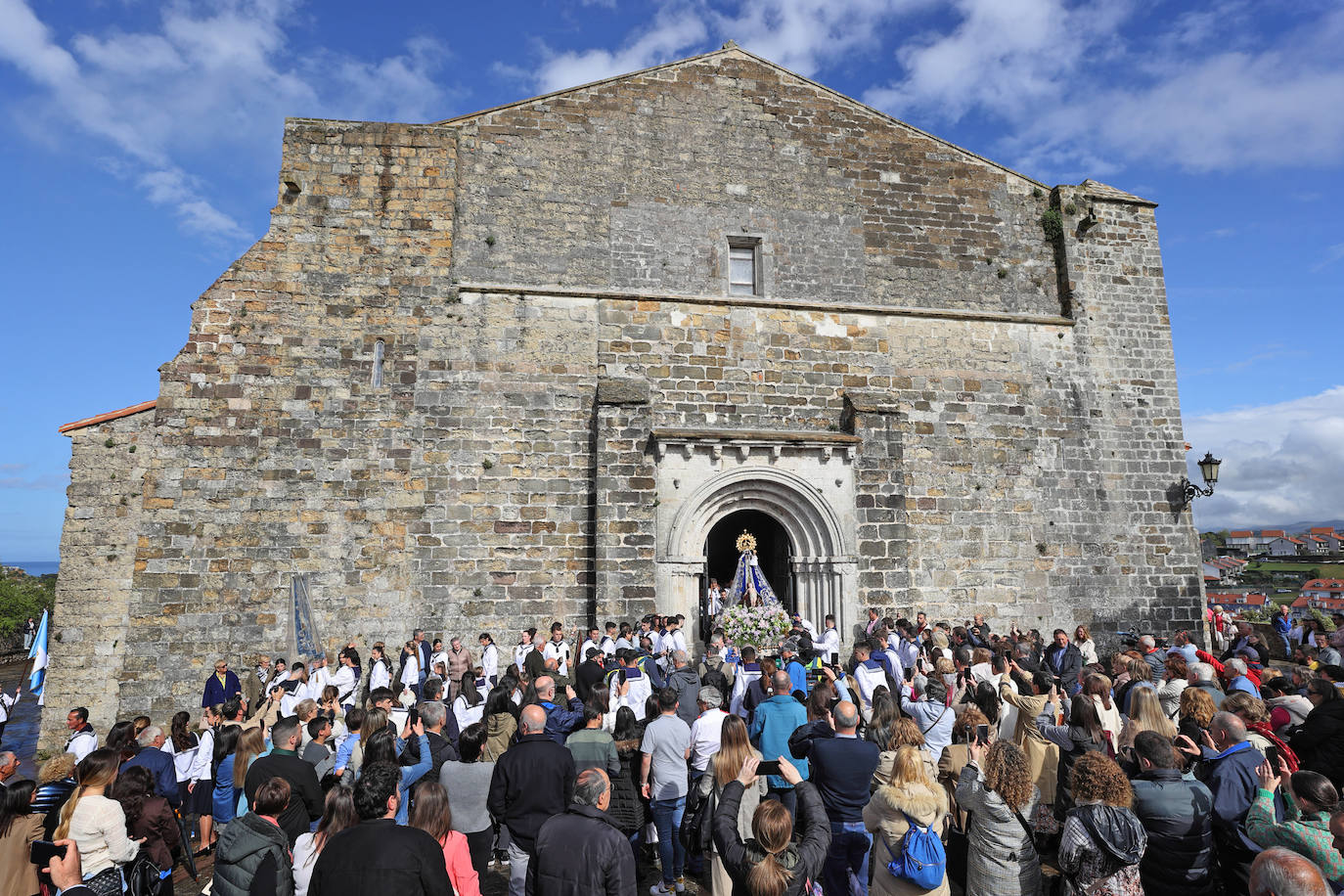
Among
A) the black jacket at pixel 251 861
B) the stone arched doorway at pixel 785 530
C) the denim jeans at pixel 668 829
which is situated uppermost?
the stone arched doorway at pixel 785 530

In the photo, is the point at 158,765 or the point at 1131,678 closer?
the point at 158,765

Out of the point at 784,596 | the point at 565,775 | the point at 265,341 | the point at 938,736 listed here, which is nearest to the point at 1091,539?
the point at 784,596

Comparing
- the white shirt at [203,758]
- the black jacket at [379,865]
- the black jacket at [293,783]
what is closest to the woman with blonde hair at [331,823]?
the black jacket at [379,865]

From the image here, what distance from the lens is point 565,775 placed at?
15.3 ft

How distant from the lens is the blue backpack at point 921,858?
12.8ft

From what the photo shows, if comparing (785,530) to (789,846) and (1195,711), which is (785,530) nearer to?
(1195,711)

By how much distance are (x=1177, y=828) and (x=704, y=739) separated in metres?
3.11

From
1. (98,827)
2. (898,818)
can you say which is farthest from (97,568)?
(898,818)

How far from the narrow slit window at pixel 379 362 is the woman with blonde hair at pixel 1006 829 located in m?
11.0

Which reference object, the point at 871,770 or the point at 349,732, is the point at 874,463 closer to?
the point at 871,770

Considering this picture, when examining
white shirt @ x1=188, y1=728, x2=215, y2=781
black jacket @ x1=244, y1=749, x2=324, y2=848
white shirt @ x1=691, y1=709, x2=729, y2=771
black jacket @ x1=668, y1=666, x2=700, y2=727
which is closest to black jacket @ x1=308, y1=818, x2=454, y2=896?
black jacket @ x1=244, y1=749, x2=324, y2=848

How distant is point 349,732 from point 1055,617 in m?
12.3

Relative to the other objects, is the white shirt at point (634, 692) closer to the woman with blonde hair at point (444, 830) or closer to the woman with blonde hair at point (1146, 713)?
the woman with blonde hair at point (444, 830)

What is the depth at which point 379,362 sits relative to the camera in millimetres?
12336
